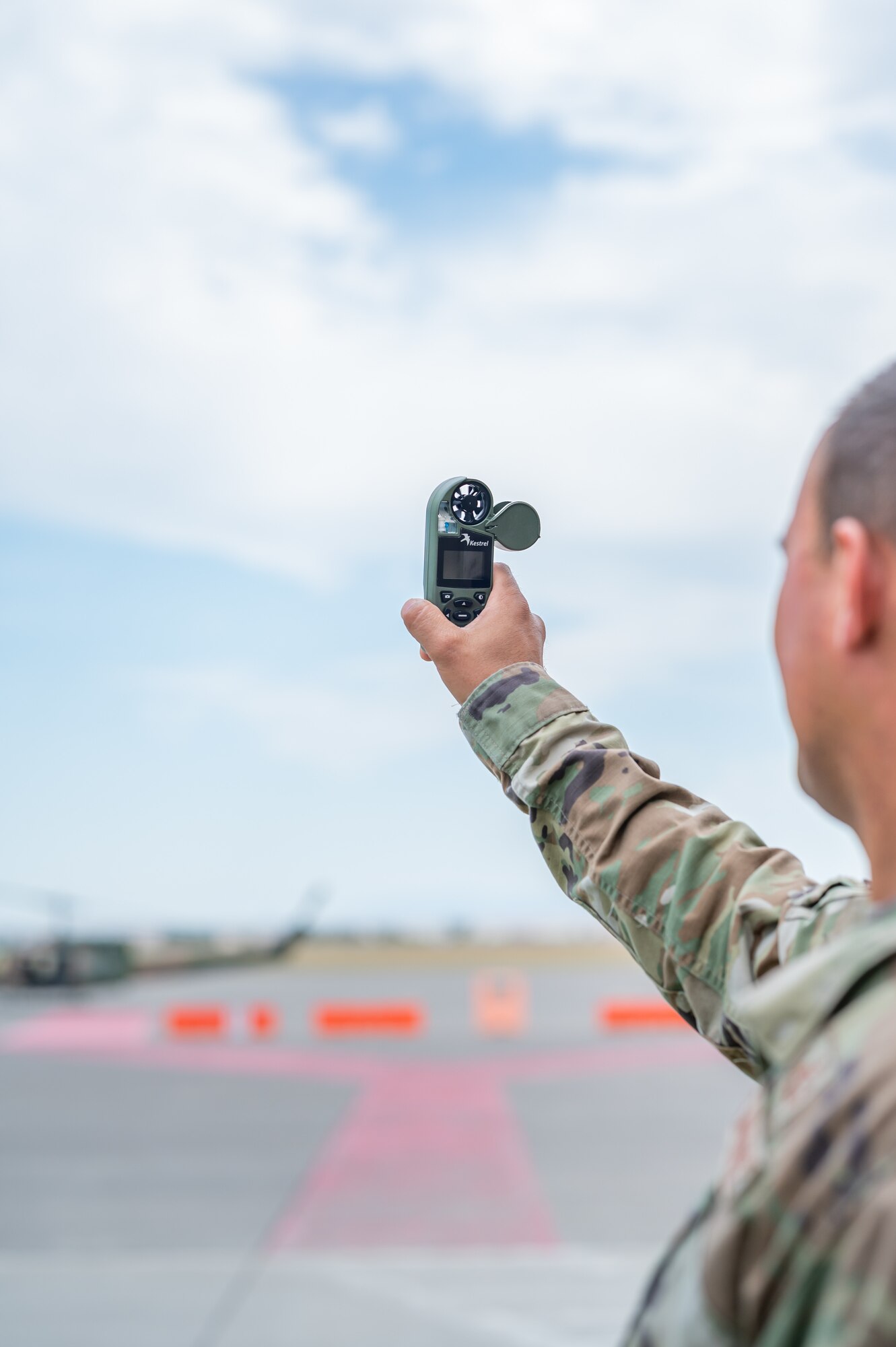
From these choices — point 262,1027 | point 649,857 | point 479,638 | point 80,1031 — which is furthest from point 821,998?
point 80,1031

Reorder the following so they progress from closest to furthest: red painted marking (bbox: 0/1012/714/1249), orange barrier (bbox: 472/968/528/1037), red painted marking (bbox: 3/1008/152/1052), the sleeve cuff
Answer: the sleeve cuff
red painted marking (bbox: 0/1012/714/1249)
red painted marking (bbox: 3/1008/152/1052)
orange barrier (bbox: 472/968/528/1037)

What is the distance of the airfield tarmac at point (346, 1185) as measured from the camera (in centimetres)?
520

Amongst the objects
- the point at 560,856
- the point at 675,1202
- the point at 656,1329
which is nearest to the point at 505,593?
the point at 560,856

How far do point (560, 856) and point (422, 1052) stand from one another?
519 inches

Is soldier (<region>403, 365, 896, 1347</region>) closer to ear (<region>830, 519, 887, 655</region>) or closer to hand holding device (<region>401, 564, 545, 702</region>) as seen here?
ear (<region>830, 519, 887, 655</region>)

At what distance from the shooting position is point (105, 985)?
23344 mm

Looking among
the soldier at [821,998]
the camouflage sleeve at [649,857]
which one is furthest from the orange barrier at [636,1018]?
the soldier at [821,998]

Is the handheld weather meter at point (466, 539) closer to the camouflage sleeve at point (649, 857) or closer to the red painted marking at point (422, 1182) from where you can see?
the camouflage sleeve at point (649, 857)

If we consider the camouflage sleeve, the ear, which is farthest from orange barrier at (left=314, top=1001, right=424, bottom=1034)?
the ear

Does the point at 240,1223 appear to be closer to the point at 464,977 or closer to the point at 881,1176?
the point at 881,1176

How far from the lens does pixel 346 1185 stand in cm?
744

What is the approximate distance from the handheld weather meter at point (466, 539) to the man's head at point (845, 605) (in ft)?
1.83

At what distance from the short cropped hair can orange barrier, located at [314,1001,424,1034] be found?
630 inches

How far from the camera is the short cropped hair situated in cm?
81
